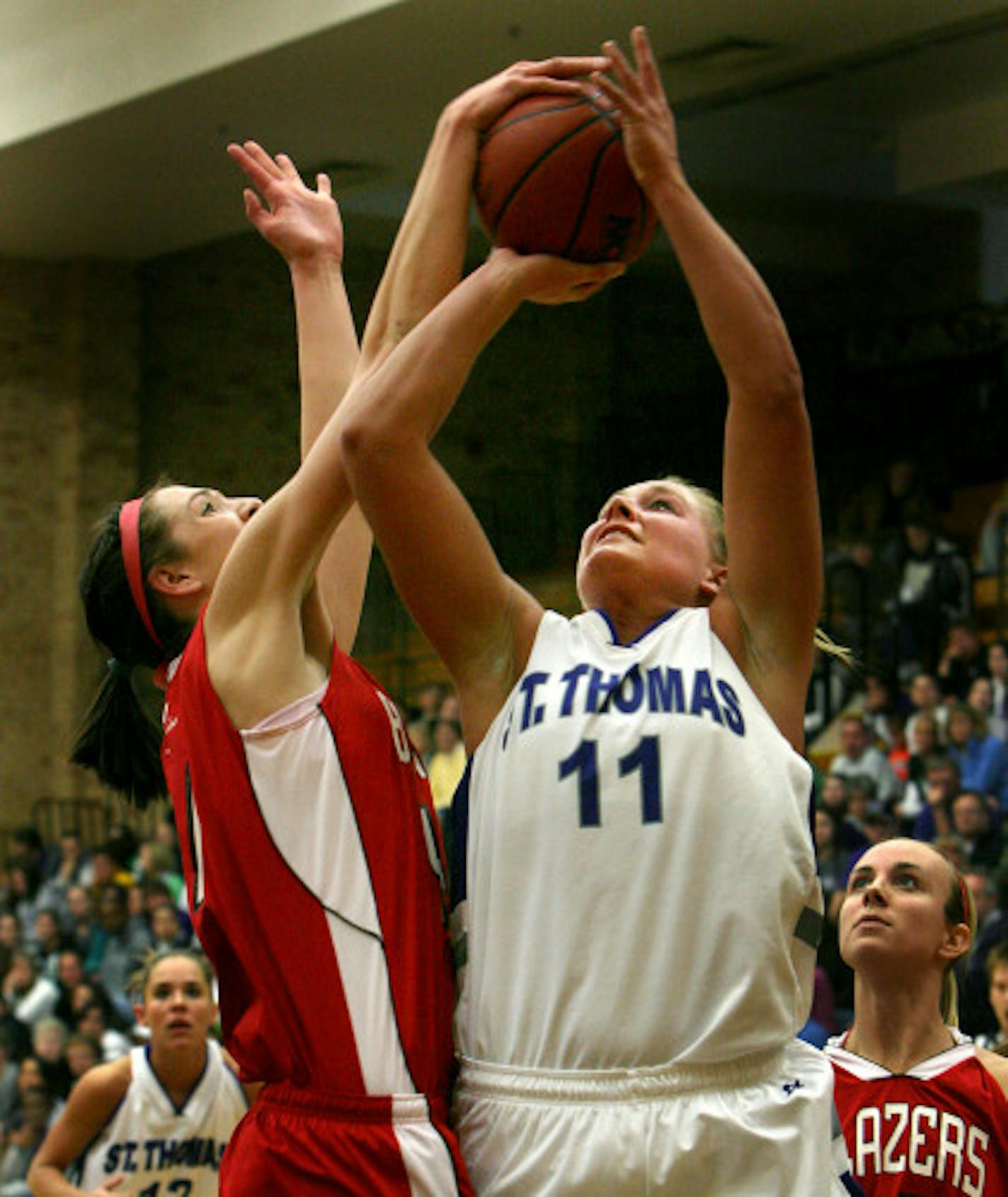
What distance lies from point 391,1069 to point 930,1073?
157 cm

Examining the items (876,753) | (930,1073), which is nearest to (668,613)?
(930,1073)

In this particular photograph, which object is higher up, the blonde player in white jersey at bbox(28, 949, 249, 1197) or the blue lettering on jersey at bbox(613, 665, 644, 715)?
the blue lettering on jersey at bbox(613, 665, 644, 715)

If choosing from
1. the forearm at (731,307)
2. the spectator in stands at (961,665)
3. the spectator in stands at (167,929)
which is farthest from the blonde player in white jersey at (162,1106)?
the spectator in stands at (961,665)

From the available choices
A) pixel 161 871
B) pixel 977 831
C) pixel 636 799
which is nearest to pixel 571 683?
pixel 636 799

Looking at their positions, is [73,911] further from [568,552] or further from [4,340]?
[4,340]

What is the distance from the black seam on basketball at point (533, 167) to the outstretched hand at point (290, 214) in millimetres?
589

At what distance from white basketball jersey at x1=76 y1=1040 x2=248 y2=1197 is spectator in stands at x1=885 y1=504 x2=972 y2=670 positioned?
6.74 m

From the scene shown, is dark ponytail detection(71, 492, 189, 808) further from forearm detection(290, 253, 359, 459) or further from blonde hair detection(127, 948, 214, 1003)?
blonde hair detection(127, 948, 214, 1003)

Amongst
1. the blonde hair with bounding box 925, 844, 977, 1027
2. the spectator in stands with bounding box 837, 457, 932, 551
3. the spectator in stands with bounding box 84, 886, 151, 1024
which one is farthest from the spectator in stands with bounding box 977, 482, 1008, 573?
the blonde hair with bounding box 925, 844, 977, 1027

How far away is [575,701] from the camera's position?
8.61ft

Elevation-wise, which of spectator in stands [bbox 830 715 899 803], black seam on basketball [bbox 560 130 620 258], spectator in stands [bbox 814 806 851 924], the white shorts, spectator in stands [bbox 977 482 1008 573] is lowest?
the white shorts

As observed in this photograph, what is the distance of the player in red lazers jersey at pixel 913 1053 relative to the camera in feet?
12.3

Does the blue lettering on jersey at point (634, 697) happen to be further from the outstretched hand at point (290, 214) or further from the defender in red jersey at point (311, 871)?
the outstretched hand at point (290, 214)

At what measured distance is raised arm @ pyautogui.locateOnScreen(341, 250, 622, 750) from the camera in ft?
8.68
